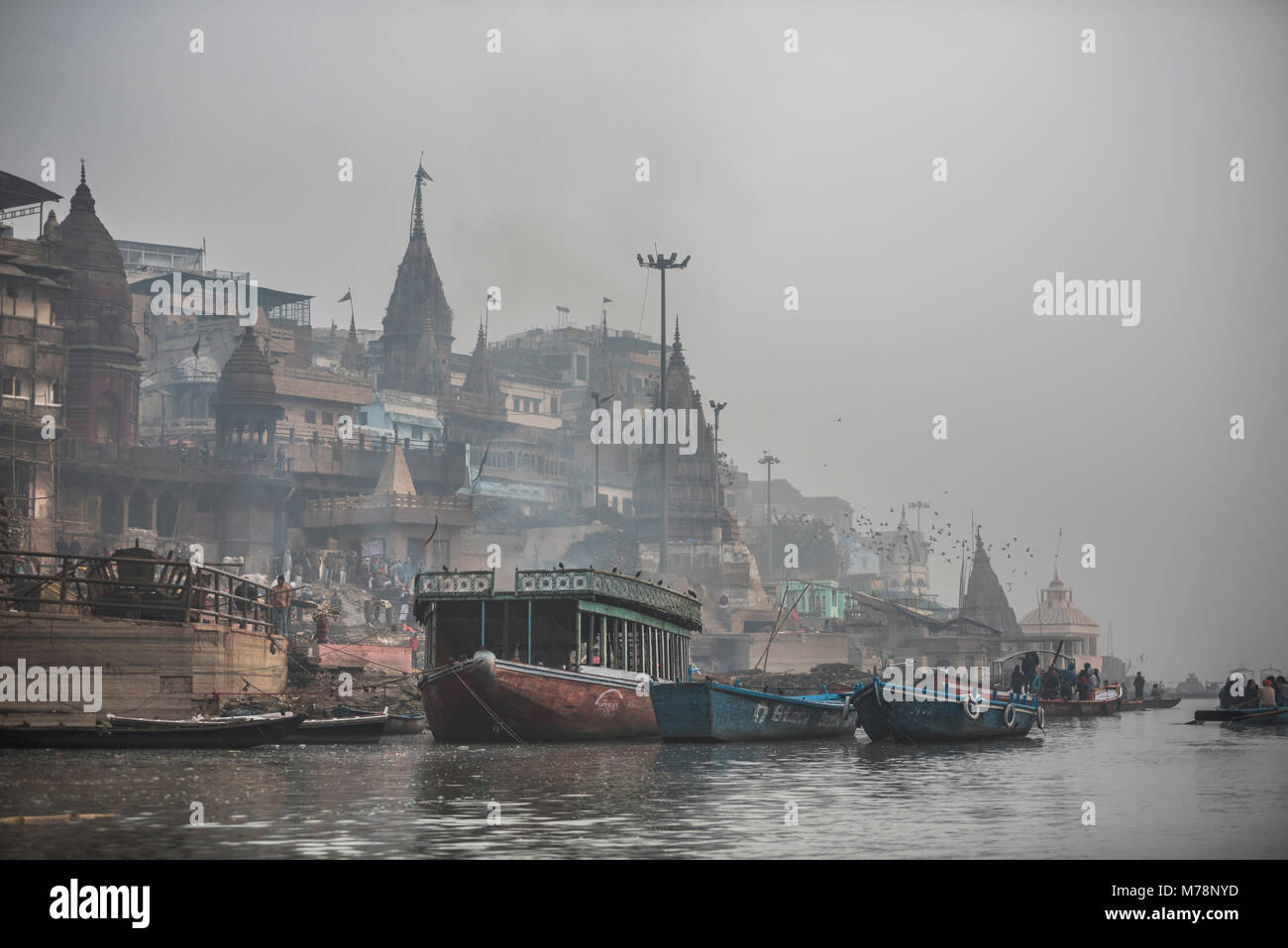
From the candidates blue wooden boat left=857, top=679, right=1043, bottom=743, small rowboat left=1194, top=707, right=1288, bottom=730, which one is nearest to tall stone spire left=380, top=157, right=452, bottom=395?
small rowboat left=1194, top=707, right=1288, bottom=730

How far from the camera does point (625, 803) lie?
2606cm

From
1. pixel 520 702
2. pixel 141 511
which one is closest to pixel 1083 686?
→ pixel 520 702

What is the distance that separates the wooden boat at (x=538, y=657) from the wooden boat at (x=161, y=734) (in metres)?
5.26

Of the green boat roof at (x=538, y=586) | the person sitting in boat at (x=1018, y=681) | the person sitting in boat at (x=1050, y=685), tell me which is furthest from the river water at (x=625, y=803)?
the person sitting in boat at (x=1050, y=685)

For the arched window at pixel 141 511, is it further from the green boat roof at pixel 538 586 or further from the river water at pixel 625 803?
the river water at pixel 625 803

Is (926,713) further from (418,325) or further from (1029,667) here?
(418,325)

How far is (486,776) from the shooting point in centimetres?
3088

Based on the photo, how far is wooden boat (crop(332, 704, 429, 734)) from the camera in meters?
44.5

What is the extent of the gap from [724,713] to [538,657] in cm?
645

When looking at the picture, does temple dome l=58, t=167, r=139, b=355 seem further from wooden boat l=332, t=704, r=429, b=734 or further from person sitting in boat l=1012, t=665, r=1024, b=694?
person sitting in boat l=1012, t=665, r=1024, b=694

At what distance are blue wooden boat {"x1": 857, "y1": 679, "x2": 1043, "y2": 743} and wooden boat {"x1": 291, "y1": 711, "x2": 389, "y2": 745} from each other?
42.9 feet
